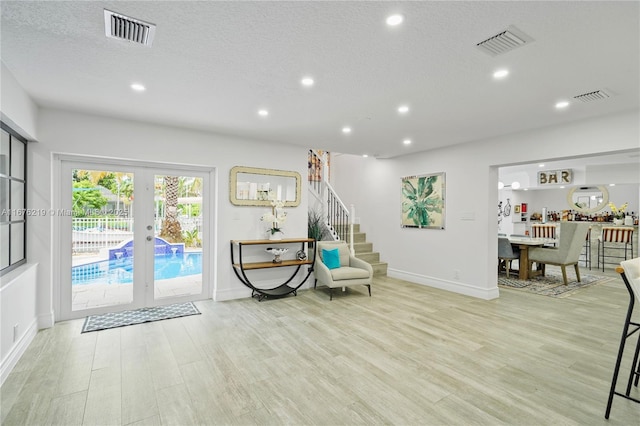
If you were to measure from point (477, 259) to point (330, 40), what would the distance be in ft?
14.4

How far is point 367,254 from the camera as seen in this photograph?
689 centimetres

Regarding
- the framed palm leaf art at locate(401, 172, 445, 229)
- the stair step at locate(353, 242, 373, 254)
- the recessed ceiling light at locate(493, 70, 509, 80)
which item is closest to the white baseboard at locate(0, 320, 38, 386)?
the recessed ceiling light at locate(493, 70, 509, 80)

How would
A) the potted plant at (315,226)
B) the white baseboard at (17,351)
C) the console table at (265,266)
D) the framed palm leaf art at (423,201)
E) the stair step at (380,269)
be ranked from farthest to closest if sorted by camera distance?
the stair step at (380,269), the potted plant at (315,226), the framed palm leaf art at (423,201), the console table at (265,266), the white baseboard at (17,351)

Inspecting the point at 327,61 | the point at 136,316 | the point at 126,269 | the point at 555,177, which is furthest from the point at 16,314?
the point at 555,177

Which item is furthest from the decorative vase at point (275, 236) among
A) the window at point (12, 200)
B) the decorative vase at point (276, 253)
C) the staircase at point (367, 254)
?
the window at point (12, 200)

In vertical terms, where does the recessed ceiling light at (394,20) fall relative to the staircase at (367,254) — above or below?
above

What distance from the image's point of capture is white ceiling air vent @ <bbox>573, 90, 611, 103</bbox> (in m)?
3.15

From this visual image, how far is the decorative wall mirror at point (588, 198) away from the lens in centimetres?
985

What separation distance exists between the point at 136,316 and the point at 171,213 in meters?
1.46

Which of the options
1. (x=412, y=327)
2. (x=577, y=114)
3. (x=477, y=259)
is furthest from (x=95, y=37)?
(x=477, y=259)

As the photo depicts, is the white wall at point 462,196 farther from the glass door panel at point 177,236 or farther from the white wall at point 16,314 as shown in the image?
the white wall at point 16,314

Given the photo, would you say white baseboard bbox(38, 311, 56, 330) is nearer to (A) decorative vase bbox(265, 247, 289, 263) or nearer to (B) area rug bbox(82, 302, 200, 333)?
(B) area rug bbox(82, 302, 200, 333)

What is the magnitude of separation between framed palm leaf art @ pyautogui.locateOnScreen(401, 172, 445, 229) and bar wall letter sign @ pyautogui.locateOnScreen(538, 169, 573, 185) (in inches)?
237

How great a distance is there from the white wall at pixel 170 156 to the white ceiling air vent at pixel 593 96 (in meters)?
3.87
